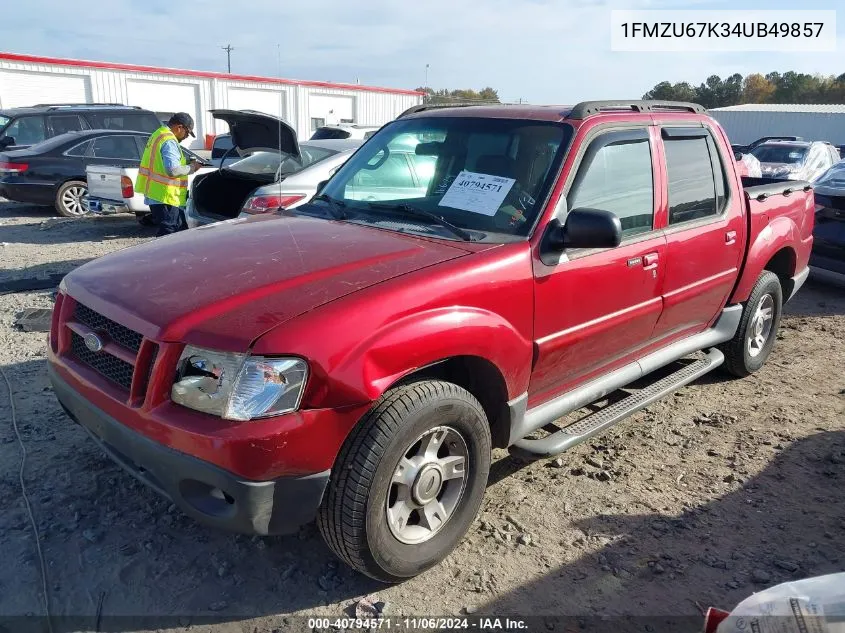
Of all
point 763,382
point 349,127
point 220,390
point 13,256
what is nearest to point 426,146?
point 220,390

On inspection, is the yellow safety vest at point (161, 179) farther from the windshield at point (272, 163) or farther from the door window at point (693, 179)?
the door window at point (693, 179)

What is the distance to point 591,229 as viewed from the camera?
2965mm

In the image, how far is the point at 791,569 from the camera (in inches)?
119

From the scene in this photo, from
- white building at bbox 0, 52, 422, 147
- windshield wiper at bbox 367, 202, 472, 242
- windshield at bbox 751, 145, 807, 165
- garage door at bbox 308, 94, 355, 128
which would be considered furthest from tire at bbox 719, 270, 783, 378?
garage door at bbox 308, 94, 355, 128

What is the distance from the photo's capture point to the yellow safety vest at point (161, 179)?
8.03m

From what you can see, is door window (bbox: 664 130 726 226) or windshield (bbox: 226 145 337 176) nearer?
door window (bbox: 664 130 726 226)

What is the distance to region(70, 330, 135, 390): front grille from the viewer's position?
2.67m

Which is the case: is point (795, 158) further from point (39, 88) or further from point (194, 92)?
point (39, 88)

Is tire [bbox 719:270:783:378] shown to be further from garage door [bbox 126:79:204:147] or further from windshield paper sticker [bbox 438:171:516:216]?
garage door [bbox 126:79:204:147]

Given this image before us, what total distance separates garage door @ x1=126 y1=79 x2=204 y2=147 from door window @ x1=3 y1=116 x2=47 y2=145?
17074mm

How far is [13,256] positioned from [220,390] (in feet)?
25.2

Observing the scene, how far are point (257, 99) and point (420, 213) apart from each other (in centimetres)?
3331

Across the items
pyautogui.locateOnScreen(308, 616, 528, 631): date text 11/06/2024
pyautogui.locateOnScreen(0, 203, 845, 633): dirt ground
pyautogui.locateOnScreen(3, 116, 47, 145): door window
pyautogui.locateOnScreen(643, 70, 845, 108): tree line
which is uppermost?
pyautogui.locateOnScreen(643, 70, 845, 108): tree line

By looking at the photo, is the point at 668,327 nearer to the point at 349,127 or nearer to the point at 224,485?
the point at 224,485
